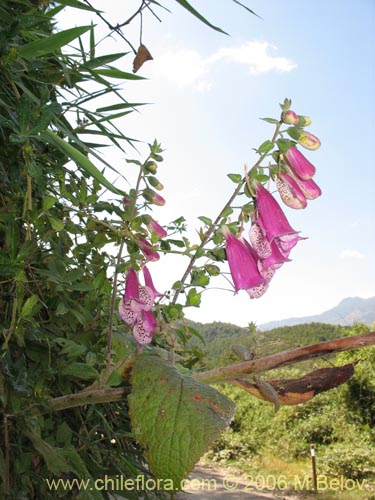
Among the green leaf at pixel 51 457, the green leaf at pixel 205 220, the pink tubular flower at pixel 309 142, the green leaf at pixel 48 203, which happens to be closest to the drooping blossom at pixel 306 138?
the pink tubular flower at pixel 309 142

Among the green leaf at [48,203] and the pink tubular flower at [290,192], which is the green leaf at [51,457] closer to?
the green leaf at [48,203]

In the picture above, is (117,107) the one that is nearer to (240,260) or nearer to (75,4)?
(75,4)

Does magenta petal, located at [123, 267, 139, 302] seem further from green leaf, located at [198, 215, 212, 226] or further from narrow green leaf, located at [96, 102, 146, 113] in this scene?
narrow green leaf, located at [96, 102, 146, 113]

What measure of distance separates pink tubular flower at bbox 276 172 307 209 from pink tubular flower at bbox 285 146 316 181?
0.01 meters

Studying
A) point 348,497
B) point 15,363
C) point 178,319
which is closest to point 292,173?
point 178,319

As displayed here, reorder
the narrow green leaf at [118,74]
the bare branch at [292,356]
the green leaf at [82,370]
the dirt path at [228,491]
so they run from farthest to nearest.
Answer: the dirt path at [228,491] < the narrow green leaf at [118,74] < the green leaf at [82,370] < the bare branch at [292,356]

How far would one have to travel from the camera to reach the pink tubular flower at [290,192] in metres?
0.46

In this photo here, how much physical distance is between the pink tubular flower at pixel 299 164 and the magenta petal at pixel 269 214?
0.03 metres

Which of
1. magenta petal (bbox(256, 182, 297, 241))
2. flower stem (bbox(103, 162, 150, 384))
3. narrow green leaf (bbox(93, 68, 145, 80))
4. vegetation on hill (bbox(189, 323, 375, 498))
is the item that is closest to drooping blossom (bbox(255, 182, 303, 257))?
magenta petal (bbox(256, 182, 297, 241))

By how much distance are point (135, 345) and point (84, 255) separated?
0.16 m

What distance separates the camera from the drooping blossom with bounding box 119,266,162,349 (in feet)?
1.33

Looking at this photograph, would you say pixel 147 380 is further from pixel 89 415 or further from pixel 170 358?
pixel 89 415

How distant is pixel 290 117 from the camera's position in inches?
16.8

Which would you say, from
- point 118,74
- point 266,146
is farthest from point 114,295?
point 118,74
